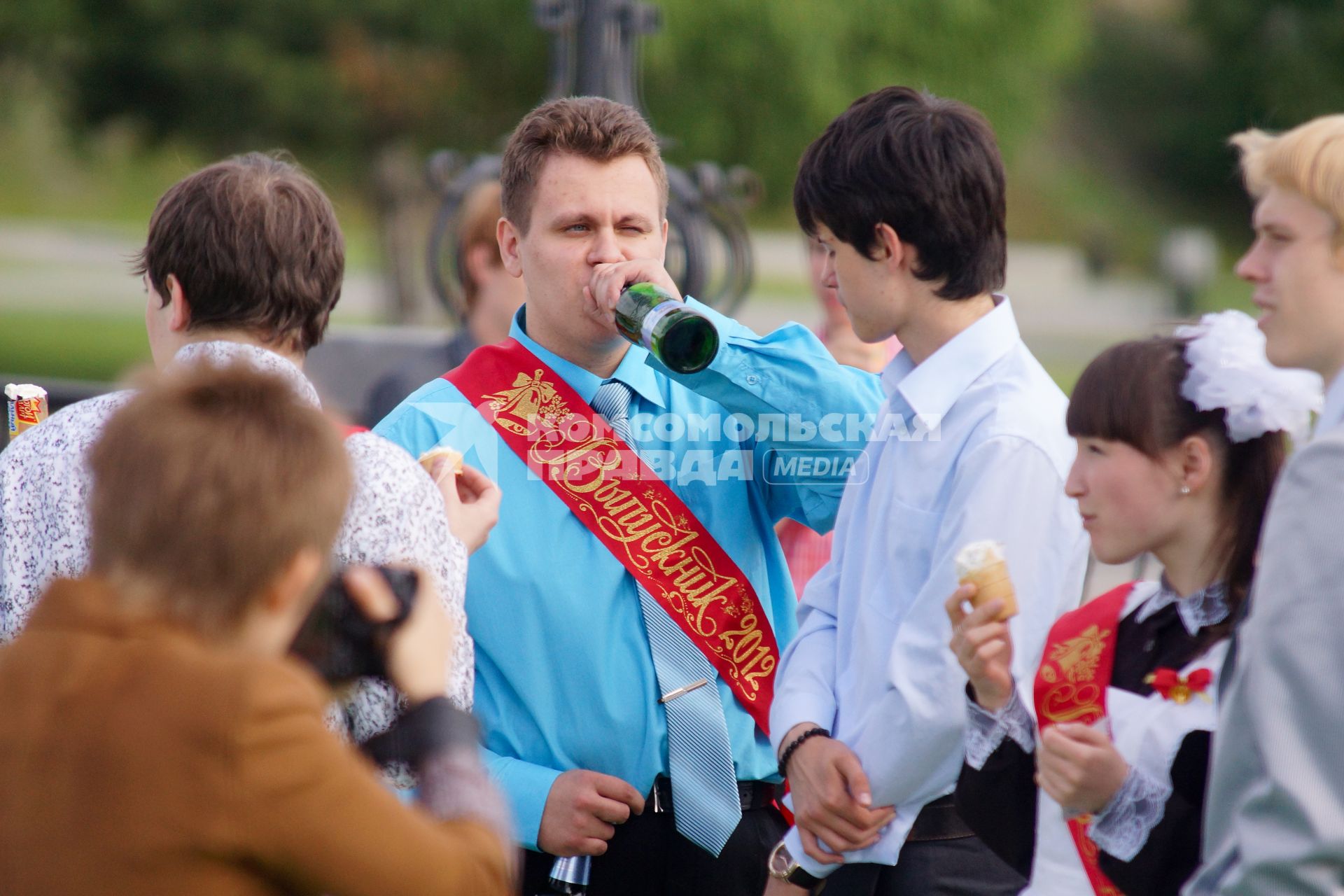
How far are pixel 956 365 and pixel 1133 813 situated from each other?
75 cm

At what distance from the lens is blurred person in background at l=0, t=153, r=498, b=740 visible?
1.91 metres

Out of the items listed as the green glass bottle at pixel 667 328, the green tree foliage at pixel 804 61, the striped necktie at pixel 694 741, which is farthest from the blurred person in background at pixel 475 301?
the green tree foliage at pixel 804 61

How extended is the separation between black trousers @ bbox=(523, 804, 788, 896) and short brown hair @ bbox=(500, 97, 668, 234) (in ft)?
3.76

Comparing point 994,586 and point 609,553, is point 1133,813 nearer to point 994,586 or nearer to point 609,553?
point 994,586

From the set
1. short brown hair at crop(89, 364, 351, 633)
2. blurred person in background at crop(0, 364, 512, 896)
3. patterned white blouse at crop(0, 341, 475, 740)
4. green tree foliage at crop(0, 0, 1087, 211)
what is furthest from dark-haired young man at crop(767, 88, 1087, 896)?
green tree foliage at crop(0, 0, 1087, 211)

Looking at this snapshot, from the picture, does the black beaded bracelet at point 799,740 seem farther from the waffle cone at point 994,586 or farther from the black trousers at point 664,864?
the waffle cone at point 994,586

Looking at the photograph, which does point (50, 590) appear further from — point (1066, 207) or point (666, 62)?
point (1066, 207)

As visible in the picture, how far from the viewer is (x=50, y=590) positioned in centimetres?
148

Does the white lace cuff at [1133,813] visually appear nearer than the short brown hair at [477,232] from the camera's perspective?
Yes

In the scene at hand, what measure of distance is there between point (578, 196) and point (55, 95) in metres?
20.1

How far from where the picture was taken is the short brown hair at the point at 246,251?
7.04 feet

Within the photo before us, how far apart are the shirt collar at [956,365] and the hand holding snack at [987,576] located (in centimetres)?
36

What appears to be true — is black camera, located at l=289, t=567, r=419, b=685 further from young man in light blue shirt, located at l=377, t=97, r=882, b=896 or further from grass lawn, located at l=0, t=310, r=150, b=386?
grass lawn, located at l=0, t=310, r=150, b=386

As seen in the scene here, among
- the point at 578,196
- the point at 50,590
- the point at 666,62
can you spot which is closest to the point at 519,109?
the point at 666,62
